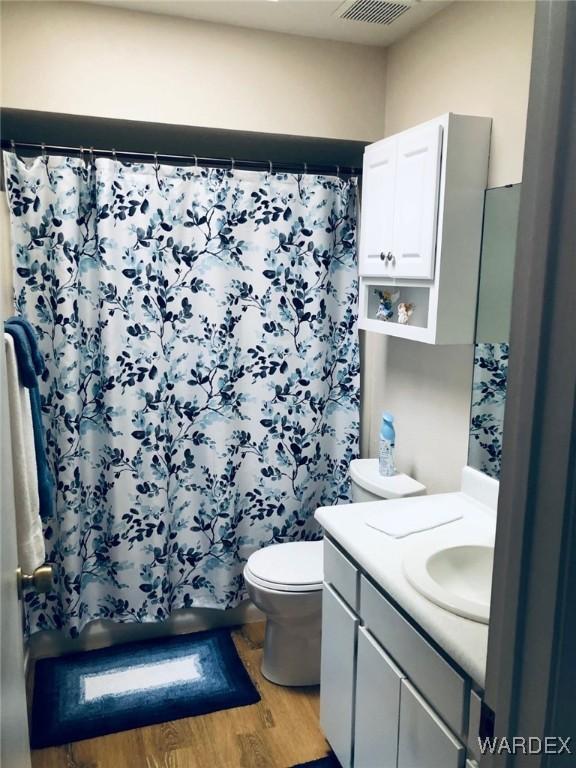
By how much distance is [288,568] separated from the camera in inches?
95.4

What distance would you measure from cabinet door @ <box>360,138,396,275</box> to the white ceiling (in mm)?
517

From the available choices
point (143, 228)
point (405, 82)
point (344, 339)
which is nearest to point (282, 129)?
point (405, 82)

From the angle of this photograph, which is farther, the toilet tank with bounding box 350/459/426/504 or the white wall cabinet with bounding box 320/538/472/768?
the toilet tank with bounding box 350/459/426/504

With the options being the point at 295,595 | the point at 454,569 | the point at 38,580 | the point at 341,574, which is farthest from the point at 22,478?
the point at 454,569

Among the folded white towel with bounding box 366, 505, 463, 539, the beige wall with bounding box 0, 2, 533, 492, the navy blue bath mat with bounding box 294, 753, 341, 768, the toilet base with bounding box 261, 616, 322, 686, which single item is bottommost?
the navy blue bath mat with bounding box 294, 753, 341, 768

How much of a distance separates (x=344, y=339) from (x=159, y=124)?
4.04ft

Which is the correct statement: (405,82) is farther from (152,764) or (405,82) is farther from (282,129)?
(152,764)

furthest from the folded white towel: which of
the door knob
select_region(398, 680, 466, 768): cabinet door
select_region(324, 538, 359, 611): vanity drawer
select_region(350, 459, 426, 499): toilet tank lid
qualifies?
the door knob

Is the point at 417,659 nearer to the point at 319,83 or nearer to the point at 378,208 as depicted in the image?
the point at 378,208

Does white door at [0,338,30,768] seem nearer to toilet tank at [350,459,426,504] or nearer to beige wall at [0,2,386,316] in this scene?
beige wall at [0,2,386,316]

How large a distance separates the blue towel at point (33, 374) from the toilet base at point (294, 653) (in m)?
1.02

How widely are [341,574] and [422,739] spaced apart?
540 millimetres

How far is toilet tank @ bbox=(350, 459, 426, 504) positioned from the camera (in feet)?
7.80

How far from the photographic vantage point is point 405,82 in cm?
254
